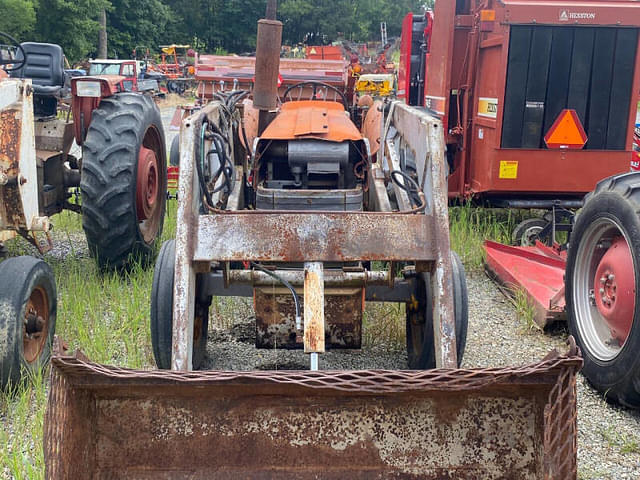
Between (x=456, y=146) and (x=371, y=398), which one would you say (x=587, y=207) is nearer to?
(x=371, y=398)

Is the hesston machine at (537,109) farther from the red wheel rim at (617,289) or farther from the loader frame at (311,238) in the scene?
the loader frame at (311,238)

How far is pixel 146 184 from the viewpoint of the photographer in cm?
488

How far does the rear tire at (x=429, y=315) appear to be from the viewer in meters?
3.27

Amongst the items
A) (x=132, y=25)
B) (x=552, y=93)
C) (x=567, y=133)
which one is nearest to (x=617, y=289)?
(x=567, y=133)

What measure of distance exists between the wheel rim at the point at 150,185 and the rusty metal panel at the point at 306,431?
2683 millimetres

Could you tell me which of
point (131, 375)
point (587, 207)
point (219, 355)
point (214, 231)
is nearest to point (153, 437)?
point (131, 375)

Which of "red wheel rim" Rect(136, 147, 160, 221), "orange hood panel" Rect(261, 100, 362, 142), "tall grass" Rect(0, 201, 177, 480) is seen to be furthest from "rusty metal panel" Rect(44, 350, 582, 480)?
"red wheel rim" Rect(136, 147, 160, 221)

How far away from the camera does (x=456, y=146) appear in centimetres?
655

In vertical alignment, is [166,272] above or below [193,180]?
below

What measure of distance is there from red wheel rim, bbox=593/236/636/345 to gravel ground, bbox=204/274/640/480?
1.14 ft

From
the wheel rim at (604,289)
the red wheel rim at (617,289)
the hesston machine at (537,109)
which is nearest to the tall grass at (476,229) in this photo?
the hesston machine at (537,109)

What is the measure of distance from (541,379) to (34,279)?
2306 mm

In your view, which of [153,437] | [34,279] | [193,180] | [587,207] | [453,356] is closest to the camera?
[153,437]

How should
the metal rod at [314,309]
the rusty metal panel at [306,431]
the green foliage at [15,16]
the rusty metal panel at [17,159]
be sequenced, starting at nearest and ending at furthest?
the rusty metal panel at [306,431] → the metal rod at [314,309] → the rusty metal panel at [17,159] → the green foliage at [15,16]
